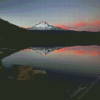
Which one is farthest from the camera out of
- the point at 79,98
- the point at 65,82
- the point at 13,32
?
the point at 13,32

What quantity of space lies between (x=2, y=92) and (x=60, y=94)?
15.8 feet

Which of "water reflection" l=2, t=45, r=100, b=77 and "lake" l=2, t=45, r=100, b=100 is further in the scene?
"water reflection" l=2, t=45, r=100, b=77

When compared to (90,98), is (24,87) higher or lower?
lower

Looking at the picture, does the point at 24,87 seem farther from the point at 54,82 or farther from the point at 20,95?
the point at 54,82

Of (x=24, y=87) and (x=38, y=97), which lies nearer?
(x=38, y=97)

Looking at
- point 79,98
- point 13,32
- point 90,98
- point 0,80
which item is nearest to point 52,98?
point 79,98

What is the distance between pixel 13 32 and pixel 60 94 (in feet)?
422

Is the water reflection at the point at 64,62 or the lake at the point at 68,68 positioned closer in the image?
the lake at the point at 68,68

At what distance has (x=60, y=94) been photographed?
27.4ft

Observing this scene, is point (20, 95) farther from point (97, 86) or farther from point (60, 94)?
point (97, 86)

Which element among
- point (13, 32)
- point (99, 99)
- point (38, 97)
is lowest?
point (38, 97)

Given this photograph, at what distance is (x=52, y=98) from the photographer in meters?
8.05

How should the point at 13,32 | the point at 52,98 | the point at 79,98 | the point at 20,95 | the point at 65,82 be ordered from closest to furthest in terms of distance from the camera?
the point at 79,98, the point at 52,98, the point at 20,95, the point at 65,82, the point at 13,32

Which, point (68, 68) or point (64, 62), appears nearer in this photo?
point (68, 68)
